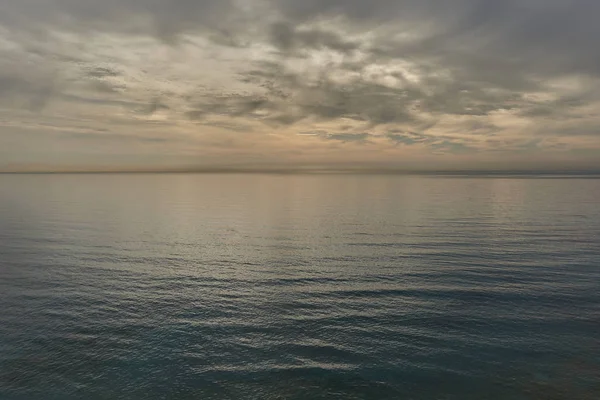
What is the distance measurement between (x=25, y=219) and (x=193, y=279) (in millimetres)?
87111

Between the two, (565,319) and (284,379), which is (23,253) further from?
(565,319)

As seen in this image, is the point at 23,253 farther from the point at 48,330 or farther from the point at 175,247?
the point at 48,330

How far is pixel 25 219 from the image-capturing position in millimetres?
118250

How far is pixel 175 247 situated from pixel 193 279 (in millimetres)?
23941

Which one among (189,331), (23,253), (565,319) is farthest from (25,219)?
(565,319)

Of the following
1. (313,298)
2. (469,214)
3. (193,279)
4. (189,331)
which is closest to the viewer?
(189,331)

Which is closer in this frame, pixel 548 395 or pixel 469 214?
pixel 548 395

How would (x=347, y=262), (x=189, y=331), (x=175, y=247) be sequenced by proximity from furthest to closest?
(x=175, y=247)
(x=347, y=262)
(x=189, y=331)

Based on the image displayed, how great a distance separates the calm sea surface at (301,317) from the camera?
1305 inches

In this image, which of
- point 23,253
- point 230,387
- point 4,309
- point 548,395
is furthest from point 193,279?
point 548,395

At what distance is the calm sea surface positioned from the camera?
3316cm

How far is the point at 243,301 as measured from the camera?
49969mm

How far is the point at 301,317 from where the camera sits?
44719mm

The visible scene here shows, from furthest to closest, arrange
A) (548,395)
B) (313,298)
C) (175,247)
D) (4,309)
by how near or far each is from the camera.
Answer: (175,247) → (313,298) → (4,309) → (548,395)
